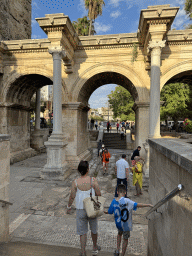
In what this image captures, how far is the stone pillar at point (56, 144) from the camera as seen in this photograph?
26.3ft

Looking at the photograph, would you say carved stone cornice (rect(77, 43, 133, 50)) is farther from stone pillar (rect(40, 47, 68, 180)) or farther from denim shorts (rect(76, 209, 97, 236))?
denim shorts (rect(76, 209, 97, 236))

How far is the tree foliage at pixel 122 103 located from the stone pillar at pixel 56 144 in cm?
2220

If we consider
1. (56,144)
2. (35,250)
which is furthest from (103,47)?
(35,250)

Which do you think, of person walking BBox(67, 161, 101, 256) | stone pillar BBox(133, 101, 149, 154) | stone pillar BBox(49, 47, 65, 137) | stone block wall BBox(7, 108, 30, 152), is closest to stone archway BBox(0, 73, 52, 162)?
stone block wall BBox(7, 108, 30, 152)

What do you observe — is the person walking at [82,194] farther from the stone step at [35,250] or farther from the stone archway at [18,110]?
the stone archway at [18,110]

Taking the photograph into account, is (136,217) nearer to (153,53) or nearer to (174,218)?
(174,218)

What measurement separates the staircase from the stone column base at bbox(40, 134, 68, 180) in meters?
11.8

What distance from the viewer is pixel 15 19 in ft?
43.4

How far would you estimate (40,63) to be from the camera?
10320mm

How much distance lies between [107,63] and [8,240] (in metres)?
8.95

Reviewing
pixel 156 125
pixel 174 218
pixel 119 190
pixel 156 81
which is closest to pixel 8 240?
pixel 119 190

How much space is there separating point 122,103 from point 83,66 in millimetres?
21938

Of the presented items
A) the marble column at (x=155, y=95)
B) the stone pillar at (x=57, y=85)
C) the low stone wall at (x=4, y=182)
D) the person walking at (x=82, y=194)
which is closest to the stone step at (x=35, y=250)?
the low stone wall at (x=4, y=182)

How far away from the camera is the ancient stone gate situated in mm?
7852
